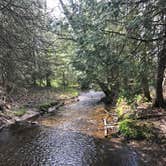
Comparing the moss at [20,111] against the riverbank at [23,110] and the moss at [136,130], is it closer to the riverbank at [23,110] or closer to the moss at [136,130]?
the riverbank at [23,110]

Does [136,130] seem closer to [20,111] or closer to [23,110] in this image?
[20,111]

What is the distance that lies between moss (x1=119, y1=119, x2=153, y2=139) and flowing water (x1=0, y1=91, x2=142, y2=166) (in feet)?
2.40

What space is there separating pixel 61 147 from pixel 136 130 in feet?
10.7

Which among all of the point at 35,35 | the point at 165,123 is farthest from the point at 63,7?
the point at 35,35

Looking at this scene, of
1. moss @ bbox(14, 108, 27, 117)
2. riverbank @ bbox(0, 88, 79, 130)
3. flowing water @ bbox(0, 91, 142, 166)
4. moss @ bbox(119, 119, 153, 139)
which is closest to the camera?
flowing water @ bbox(0, 91, 142, 166)

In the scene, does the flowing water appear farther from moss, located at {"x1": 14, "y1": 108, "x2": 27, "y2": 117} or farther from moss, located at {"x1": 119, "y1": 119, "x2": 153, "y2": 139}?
moss, located at {"x1": 14, "y1": 108, "x2": 27, "y2": 117}

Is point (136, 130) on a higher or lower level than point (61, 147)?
higher

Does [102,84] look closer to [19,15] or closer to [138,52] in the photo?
[138,52]

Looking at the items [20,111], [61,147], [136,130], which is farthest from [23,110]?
[136,130]

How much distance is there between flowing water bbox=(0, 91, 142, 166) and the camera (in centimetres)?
1055

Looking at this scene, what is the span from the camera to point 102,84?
975 inches

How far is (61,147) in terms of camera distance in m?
12.3

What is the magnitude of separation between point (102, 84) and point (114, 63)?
46.6ft

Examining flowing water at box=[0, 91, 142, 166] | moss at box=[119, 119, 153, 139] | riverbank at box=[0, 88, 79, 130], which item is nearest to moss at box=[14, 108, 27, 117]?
riverbank at box=[0, 88, 79, 130]
